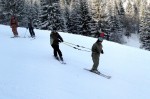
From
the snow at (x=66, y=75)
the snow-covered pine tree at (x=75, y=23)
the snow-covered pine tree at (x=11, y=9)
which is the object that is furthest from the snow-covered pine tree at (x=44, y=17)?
the snow at (x=66, y=75)

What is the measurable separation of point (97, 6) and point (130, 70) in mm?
48162

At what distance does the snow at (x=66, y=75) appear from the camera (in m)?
11.5

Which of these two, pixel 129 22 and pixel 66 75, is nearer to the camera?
pixel 66 75

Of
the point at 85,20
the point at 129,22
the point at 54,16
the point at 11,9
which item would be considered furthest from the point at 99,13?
the point at 129,22

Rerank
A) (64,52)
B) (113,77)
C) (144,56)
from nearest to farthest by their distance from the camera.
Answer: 1. (113,77)
2. (64,52)
3. (144,56)

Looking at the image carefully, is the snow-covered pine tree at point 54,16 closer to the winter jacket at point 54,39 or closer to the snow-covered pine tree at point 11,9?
the snow-covered pine tree at point 11,9

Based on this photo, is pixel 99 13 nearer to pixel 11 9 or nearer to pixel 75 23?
pixel 75 23

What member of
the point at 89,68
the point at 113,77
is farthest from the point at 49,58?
the point at 113,77

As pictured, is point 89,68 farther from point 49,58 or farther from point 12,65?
point 12,65

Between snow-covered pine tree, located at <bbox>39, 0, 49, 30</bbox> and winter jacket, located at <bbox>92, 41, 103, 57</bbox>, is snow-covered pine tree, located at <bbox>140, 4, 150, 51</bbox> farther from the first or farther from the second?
winter jacket, located at <bbox>92, 41, 103, 57</bbox>

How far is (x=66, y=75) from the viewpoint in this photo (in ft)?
46.2

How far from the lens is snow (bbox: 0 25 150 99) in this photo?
11539 mm

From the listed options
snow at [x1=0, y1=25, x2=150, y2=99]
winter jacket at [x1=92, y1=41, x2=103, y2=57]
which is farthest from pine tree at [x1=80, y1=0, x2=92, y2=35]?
winter jacket at [x1=92, y1=41, x2=103, y2=57]

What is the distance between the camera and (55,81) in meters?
12.8
